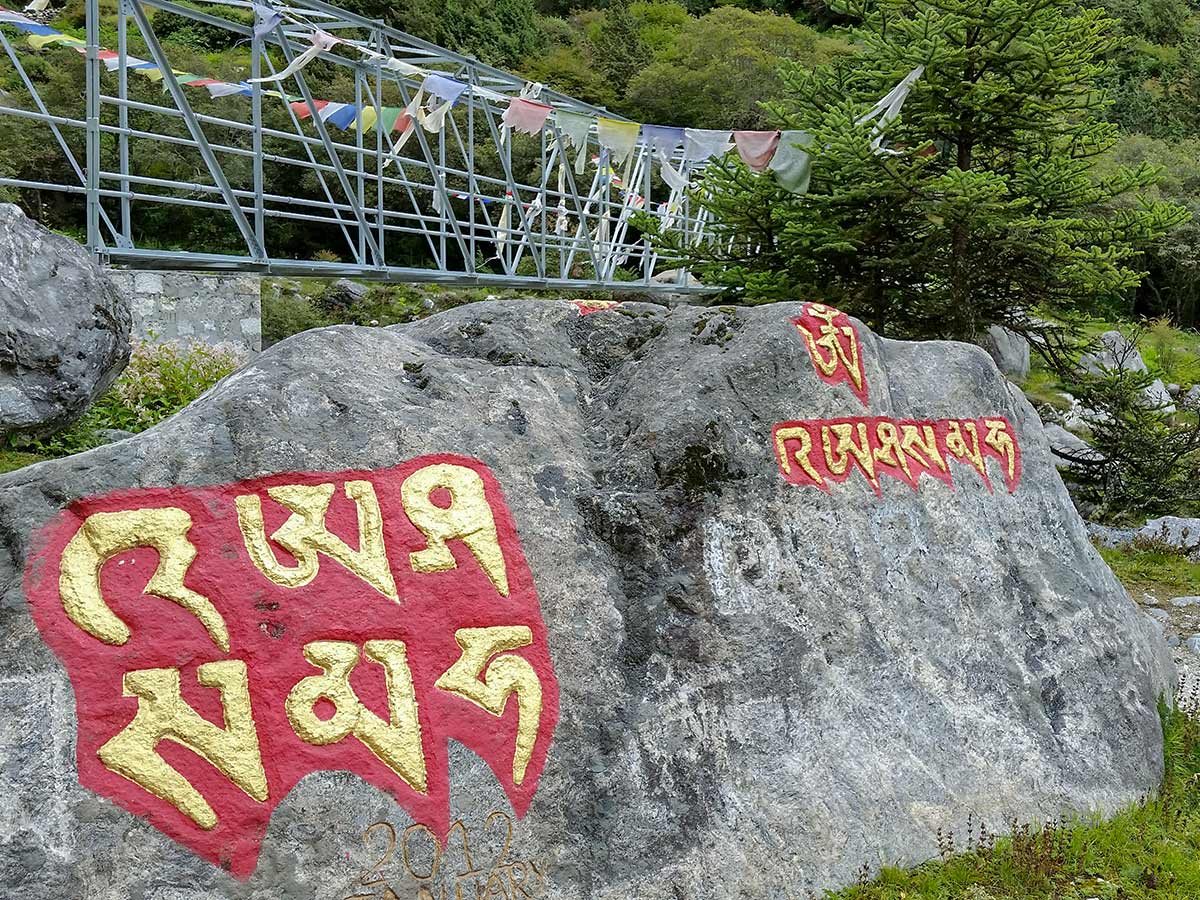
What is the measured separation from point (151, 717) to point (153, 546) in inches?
21.2

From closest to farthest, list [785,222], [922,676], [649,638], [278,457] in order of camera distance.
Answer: [278,457]
[649,638]
[922,676]
[785,222]

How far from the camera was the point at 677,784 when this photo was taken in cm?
367

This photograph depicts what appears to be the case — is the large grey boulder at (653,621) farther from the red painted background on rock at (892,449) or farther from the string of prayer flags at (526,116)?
the string of prayer flags at (526,116)

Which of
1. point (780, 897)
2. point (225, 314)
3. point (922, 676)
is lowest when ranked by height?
point (225, 314)

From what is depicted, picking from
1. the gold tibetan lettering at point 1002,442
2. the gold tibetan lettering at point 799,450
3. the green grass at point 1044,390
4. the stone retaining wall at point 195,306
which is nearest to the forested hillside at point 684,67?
the green grass at point 1044,390

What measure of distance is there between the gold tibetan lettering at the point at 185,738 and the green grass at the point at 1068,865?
2.21m

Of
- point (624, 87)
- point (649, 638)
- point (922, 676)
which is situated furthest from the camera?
point (624, 87)

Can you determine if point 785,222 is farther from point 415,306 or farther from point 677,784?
point 677,784

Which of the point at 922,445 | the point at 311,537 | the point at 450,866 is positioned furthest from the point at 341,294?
the point at 450,866

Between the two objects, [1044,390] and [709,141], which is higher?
[709,141]

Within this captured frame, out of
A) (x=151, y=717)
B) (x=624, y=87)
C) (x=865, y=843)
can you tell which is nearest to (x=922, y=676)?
(x=865, y=843)

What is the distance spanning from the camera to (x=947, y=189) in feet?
26.2

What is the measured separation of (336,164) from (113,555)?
8890mm

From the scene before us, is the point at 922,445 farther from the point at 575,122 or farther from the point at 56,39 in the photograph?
the point at 56,39
